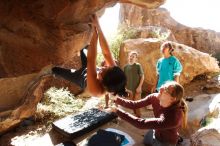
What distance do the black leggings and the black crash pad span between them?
143 centimetres

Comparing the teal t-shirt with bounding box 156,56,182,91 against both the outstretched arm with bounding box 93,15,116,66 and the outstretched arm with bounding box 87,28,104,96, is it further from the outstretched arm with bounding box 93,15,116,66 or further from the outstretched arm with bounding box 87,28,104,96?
the outstretched arm with bounding box 87,28,104,96

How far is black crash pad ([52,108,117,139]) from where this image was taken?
5594 mm

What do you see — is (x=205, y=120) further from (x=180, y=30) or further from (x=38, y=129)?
(x=180, y=30)

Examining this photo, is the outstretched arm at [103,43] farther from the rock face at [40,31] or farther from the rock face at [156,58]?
the rock face at [156,58]

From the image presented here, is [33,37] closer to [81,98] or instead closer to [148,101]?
[148,101]

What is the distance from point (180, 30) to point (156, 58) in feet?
17.3

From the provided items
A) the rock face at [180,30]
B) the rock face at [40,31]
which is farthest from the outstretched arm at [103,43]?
the rock face at [180,30]

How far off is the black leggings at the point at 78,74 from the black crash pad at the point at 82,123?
143 cm

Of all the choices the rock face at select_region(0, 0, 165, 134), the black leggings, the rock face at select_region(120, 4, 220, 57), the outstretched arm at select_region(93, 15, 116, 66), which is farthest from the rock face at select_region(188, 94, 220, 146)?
the rock face at select_region(120, 4, 220, 57)

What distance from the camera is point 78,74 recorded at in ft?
13.7

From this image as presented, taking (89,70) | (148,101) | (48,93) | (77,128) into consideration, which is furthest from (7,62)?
(48,93)

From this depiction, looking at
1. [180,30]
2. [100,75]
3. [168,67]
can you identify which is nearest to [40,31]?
[100,75]

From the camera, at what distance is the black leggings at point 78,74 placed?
404 centimetres

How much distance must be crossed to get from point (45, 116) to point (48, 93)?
0.93 metres
